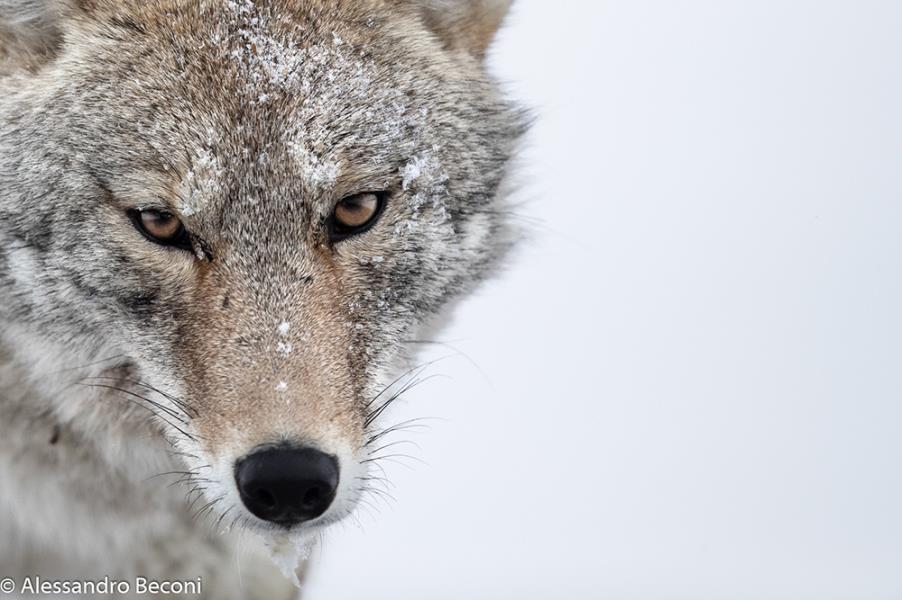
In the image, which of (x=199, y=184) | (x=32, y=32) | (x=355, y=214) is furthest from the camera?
(x=32, y=32)

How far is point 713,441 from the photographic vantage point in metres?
6.31

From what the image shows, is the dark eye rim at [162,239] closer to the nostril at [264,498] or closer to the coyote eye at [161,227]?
the coyote eye at [161,227]

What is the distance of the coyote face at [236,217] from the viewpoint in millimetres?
2734

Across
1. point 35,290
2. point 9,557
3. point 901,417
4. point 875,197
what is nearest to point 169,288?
point 35,290

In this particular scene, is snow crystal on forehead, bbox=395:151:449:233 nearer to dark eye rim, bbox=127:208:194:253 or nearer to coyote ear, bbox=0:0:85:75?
dark eye rim, bbox=127:208:194:253

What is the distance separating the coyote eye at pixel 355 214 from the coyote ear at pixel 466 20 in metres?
0.81

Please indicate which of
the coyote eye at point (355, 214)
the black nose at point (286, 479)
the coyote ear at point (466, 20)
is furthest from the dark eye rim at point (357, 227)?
the coyote ear at point (466, 20)

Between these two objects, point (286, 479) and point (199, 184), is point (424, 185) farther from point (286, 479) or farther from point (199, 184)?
point (286, 479)

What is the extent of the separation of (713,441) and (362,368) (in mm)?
3918

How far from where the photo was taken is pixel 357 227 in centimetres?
297

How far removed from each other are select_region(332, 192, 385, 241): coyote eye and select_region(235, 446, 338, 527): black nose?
2.26 feet

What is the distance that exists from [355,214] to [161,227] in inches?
21.5

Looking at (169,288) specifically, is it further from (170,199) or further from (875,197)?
(875,197)

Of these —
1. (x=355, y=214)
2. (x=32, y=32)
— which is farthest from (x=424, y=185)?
(x=32, y=32)
